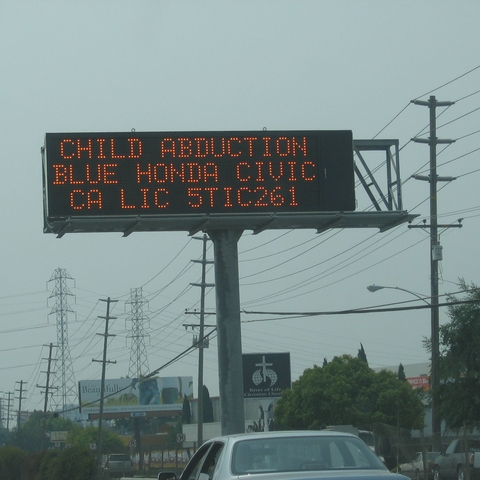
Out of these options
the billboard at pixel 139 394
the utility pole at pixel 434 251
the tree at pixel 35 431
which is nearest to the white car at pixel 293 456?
the utility pole at pixel 434 251

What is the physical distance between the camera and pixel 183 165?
18.3 m

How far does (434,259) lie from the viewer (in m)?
33.3

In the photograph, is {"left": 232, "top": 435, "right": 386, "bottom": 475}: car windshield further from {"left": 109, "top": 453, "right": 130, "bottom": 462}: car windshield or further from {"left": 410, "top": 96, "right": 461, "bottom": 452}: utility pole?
{"left": 109, "top": 453, "right": 130, "bottom": 462}: car windshield

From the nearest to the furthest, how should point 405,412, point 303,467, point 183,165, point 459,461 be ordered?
1. point 303,467
2. point 183,165
3. point 459,461
4. point 405,412

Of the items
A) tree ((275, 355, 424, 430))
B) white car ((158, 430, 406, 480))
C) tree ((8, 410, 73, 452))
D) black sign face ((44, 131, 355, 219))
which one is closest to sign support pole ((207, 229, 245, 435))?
black sign face ((44, 131, 355, 219))

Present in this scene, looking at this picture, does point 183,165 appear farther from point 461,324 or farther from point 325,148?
point 461,324

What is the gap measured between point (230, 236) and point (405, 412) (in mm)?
32994

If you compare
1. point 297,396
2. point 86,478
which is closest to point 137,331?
point 297,396

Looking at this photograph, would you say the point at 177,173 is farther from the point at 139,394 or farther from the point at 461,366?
the point at 139,394

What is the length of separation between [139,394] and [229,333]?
92108 millimetres

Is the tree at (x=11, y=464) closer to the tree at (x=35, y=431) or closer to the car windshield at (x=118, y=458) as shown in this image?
the car windshield at (x=118, y=458)

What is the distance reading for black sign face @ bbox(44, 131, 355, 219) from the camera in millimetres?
18203

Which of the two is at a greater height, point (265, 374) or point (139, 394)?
point (265, 374)

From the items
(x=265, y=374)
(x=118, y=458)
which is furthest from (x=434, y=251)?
(x=118, y=458)
